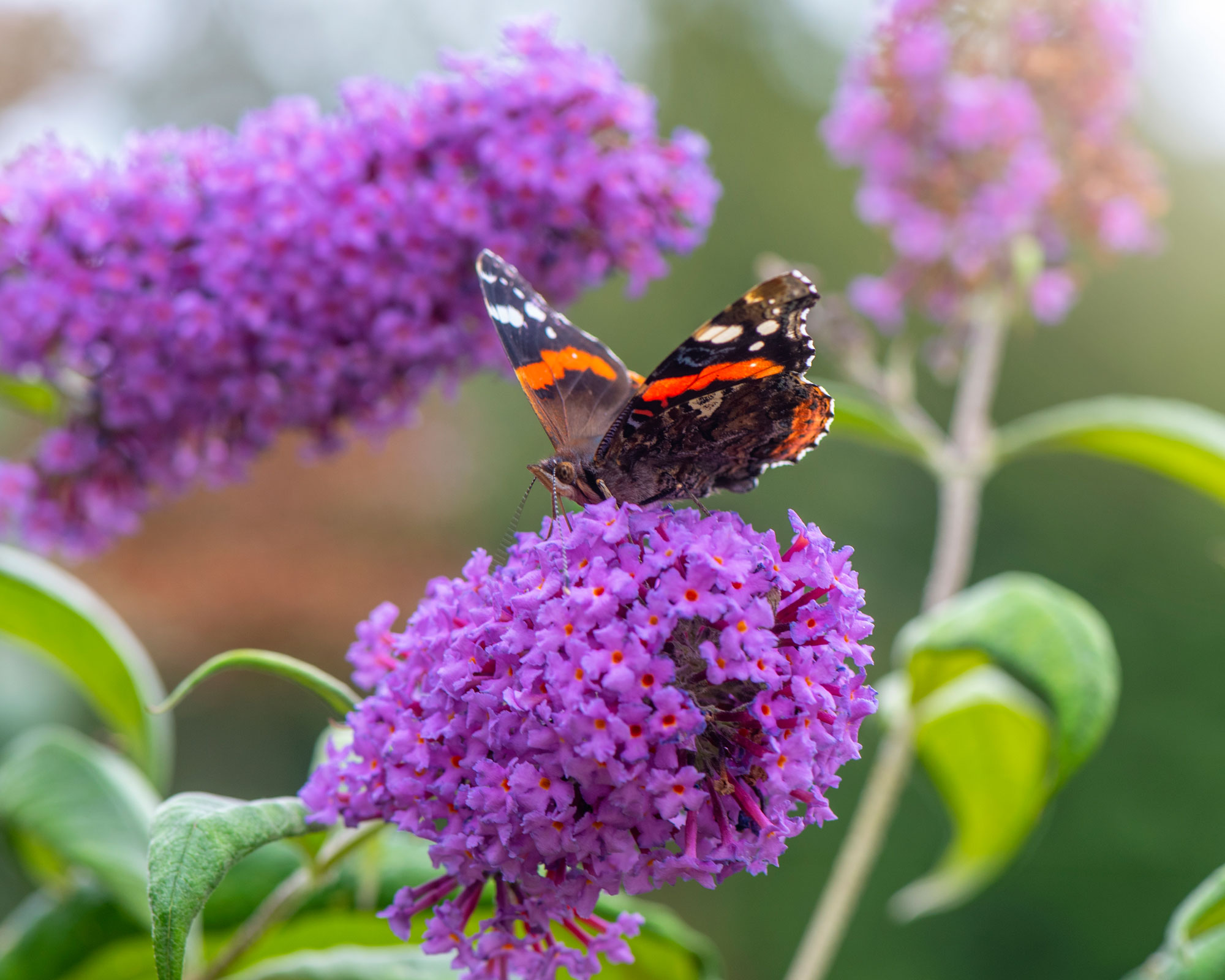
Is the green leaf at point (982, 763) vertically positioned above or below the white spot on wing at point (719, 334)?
below

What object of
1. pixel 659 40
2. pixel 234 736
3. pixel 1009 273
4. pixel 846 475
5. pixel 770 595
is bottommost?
pixel 770 595

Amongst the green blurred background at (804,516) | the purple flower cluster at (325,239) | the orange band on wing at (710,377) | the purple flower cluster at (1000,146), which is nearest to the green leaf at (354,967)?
the orange band on wing at (710,377)

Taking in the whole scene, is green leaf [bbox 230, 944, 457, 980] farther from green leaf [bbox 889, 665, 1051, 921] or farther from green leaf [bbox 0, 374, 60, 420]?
green leaf [bbox 0, 374, 60, 420]

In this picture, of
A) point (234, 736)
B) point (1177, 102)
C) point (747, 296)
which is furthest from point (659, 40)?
point (747, 296)

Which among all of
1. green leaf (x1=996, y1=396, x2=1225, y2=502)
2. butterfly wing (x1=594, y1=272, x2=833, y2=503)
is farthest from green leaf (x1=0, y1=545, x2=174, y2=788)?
green leaf (x1=996, y1=396, x2=1225, y2=502)

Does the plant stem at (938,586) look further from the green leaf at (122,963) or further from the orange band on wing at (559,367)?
the green leaf at (122,963)

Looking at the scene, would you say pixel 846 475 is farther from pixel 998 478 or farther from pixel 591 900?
pixel 591 900

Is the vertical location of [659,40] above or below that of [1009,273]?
above
